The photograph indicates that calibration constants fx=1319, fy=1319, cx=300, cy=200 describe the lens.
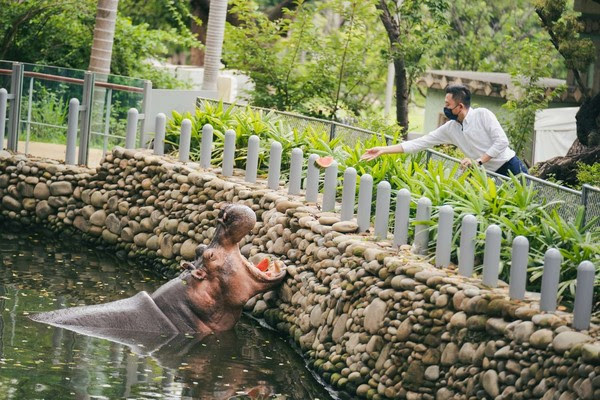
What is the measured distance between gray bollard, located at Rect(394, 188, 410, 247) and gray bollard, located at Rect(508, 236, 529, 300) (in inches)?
78.1

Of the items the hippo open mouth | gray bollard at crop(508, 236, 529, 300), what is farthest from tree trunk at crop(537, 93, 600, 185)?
gray bollard at crop(508, 236, 529, 300)

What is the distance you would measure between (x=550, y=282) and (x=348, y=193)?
367 centimetres

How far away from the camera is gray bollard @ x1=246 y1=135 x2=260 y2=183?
1538 cm

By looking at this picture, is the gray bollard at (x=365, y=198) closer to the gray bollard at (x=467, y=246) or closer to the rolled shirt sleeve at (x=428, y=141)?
the rolled shirt sleeve at (x=428, y=141)

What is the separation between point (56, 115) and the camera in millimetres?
18984

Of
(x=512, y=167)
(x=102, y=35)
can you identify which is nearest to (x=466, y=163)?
(x=512, y=167)

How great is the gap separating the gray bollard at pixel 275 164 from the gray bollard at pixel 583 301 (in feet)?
19.6

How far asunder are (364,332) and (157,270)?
17.3 feet

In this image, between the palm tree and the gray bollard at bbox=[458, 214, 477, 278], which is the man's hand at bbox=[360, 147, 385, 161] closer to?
the gray bollard at bbox=[458, 214, 477, 278]

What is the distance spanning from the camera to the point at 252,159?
15.5 metres

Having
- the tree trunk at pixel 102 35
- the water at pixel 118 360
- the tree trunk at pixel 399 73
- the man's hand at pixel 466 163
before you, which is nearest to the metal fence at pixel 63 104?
the tree trunk at pixel 102 35

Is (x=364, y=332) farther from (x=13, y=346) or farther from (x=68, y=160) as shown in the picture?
(x=68, y=160)

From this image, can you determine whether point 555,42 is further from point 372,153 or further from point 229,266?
point 229,266

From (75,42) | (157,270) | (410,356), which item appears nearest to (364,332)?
(410,356)
